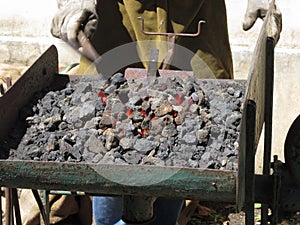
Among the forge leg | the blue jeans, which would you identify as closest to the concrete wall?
the blue jeans

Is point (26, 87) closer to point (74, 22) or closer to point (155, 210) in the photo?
point (74, 22)

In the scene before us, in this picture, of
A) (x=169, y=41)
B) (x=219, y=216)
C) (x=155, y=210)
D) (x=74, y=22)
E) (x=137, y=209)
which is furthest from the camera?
(x=219, y=216)

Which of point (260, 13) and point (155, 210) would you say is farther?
point (155, 210)

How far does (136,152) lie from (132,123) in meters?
0.15

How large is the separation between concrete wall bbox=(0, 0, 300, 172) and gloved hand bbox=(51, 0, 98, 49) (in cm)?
155

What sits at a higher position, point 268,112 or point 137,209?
point 268,112

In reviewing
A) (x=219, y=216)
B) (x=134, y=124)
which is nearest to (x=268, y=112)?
(x=134, y=124)

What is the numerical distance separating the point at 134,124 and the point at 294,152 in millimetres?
442

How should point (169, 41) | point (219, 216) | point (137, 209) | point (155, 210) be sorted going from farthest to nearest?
point (219, 216)
point (155, 210)
point (169, 41)
point (137, 209)

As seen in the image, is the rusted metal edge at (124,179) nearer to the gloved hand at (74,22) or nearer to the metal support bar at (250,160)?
the metal support bar at (250,160)

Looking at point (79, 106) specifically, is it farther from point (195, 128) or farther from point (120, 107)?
point (195, 128)

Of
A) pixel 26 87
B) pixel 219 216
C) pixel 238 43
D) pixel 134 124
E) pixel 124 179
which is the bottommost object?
pixel 219 216

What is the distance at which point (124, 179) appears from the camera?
165cm

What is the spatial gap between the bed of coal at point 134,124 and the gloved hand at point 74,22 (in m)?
0.16
